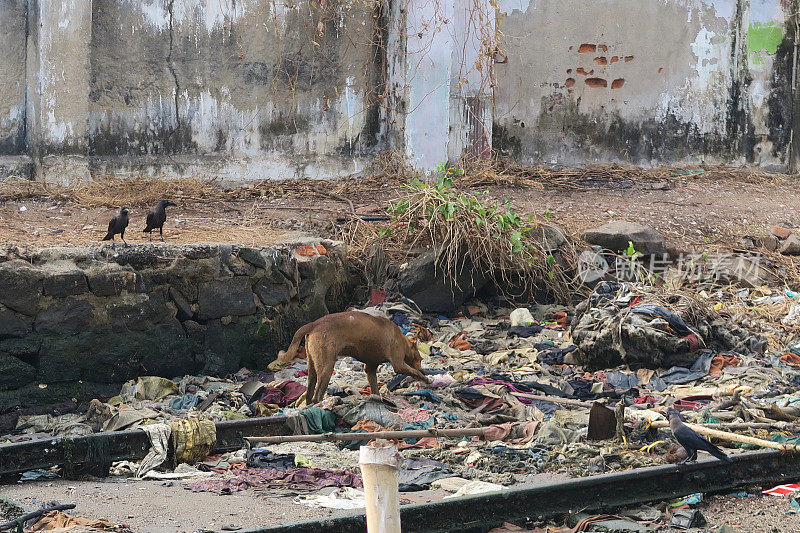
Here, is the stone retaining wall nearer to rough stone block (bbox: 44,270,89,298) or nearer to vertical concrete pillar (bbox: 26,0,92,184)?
rough stone block (bbox: 44,270,89,298)

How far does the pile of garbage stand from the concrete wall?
325 centimetres

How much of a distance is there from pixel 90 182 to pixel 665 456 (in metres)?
8.03

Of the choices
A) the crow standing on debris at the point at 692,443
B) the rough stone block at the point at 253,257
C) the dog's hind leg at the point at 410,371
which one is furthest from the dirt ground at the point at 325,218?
the dog's hind leg at the point at 410,371

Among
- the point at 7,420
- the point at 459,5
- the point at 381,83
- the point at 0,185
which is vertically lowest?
the point at 7,420

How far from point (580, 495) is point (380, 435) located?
5.15ft

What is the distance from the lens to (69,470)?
490 centimetres

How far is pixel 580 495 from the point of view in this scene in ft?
13.7

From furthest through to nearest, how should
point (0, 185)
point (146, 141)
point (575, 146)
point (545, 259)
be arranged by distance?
point (575, 146) < point (146, 141) < point (0, 185) < point (545, 259)

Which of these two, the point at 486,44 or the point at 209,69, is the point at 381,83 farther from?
the point at 209,69

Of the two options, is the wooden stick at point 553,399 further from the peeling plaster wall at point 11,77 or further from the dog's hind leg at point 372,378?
the peeling plaster wall at point 11,77

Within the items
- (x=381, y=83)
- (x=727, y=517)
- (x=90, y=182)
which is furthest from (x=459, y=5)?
(x=727, y=517)

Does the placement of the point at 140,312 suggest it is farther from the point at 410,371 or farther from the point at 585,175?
the point at 585,175

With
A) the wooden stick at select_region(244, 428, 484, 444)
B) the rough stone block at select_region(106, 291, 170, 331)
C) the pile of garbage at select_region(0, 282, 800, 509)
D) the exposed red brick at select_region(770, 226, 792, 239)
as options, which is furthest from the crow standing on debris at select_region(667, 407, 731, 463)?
the exposed red brick at select_region(770, 226, 792, 239)

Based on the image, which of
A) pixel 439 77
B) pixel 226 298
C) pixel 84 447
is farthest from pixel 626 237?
pixel 84 447
